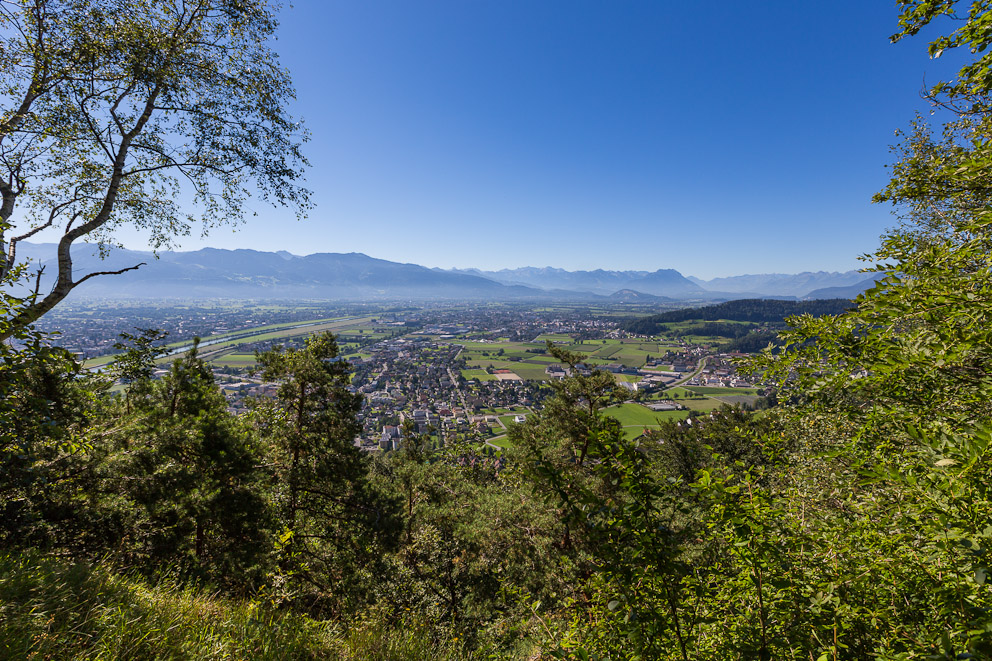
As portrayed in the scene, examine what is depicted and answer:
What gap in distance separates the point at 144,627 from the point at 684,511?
20.0 ft

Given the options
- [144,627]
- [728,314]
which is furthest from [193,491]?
[728,314]

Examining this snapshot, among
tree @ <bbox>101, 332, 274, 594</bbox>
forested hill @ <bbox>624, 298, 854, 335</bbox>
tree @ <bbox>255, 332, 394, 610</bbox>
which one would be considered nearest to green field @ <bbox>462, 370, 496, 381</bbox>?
tree @ <bbox>255, 332, 394, 610</bbox>

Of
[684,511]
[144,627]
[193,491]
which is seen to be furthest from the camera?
[193,491]

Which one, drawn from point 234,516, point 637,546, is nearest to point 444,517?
point 234,516

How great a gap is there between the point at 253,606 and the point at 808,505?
7513 millimetres

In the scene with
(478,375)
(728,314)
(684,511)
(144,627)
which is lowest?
(478,375)

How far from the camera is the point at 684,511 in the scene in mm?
4371

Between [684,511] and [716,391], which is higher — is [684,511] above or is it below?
above

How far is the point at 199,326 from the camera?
12262 cm

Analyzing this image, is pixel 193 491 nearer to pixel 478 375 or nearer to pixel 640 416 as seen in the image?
pixel 640 416

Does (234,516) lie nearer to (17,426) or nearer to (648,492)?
(17,426)

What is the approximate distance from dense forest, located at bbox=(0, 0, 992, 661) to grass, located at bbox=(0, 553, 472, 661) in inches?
1.0

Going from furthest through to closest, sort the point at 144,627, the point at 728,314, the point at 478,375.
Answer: the point at 728,314 → the point at 478,375 → the point at 144,627

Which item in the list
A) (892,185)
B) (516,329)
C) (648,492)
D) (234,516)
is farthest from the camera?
(516,329)
